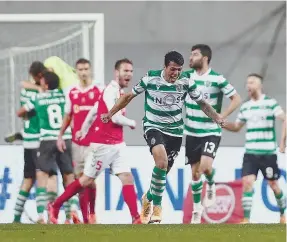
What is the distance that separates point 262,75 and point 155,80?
486cm

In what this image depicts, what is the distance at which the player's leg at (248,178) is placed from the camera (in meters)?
14.4

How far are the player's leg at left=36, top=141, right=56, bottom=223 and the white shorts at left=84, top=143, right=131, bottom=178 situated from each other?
1443mm

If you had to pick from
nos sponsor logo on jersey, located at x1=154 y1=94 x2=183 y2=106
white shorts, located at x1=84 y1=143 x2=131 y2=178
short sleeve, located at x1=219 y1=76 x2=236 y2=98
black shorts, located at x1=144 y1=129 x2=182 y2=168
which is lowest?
white shorts, located at x1=84 y1=143 x2=131 y2=178

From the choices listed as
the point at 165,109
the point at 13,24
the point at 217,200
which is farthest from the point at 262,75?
the point at 165,109

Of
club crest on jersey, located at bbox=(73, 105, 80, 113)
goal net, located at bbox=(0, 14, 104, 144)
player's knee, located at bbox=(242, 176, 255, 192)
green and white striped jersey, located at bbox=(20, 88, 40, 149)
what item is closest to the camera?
club crest on jersey, located at bbox=(73, 105, 80, 113)

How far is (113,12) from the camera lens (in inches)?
638

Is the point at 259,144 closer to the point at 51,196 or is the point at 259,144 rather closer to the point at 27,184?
the point at 51,196

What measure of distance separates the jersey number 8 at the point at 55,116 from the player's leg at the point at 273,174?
2245mm

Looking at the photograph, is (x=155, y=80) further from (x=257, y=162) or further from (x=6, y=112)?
(x=6, y=112)

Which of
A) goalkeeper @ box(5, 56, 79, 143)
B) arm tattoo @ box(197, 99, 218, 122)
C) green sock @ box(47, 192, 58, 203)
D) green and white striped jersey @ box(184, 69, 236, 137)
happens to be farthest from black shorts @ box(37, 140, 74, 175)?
arm tattoo @ box(197, 99, 218, 122)

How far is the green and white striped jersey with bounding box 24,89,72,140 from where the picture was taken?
14.5 metres

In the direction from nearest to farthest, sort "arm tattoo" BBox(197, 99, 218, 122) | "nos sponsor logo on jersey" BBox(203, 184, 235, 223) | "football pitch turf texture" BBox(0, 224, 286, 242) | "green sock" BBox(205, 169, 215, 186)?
"football pitch turf texture" BBox(0, 224, 286, 242) → "arm tattoo" BBox(197, 99, 218, 122) → "green sock" BBox(205, 169, 215, 186) → "nos sponsor logo on jersey" BBox(203, 184, 235, 223)

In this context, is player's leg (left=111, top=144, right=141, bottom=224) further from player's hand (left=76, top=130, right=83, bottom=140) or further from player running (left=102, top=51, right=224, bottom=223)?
player running (left=102, top=51, right=224, bottom=223)

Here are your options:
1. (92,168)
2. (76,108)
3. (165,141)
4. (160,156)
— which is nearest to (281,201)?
(76,108)
